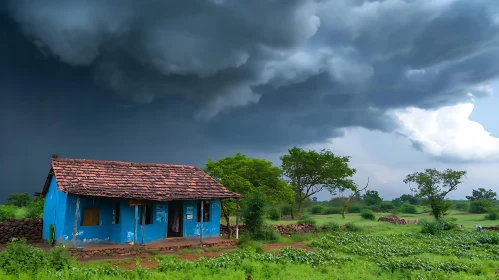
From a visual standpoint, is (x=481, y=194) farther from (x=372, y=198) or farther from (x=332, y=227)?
(x=332, y=227)

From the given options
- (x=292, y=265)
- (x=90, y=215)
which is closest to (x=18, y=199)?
(x=90, y=215)

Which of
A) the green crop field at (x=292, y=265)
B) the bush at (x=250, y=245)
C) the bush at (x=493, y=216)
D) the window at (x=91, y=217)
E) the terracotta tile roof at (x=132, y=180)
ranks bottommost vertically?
the green crop field at (x=292, y=265)

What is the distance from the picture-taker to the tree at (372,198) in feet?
231

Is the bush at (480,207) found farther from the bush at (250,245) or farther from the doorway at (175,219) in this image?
the doorway at (175,219)

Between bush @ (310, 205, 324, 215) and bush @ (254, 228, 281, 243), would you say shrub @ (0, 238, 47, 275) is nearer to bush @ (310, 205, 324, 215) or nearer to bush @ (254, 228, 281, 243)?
bush @ (254, 228, 281, 243)

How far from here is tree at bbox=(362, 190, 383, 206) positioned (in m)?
70.5

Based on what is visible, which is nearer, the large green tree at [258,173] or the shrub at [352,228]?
the shrub at [352,228]

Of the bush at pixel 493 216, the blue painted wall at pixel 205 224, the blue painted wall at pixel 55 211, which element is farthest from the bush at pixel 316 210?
the blue painted wall at pixel 55 211

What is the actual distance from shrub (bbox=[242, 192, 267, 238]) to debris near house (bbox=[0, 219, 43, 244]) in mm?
11594

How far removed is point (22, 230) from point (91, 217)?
5074 millimetres

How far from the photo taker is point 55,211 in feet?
63.0

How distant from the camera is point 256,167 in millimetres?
32625

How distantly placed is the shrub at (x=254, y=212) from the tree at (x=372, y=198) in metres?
52.8

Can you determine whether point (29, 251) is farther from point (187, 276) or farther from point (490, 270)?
point (490, 270)
